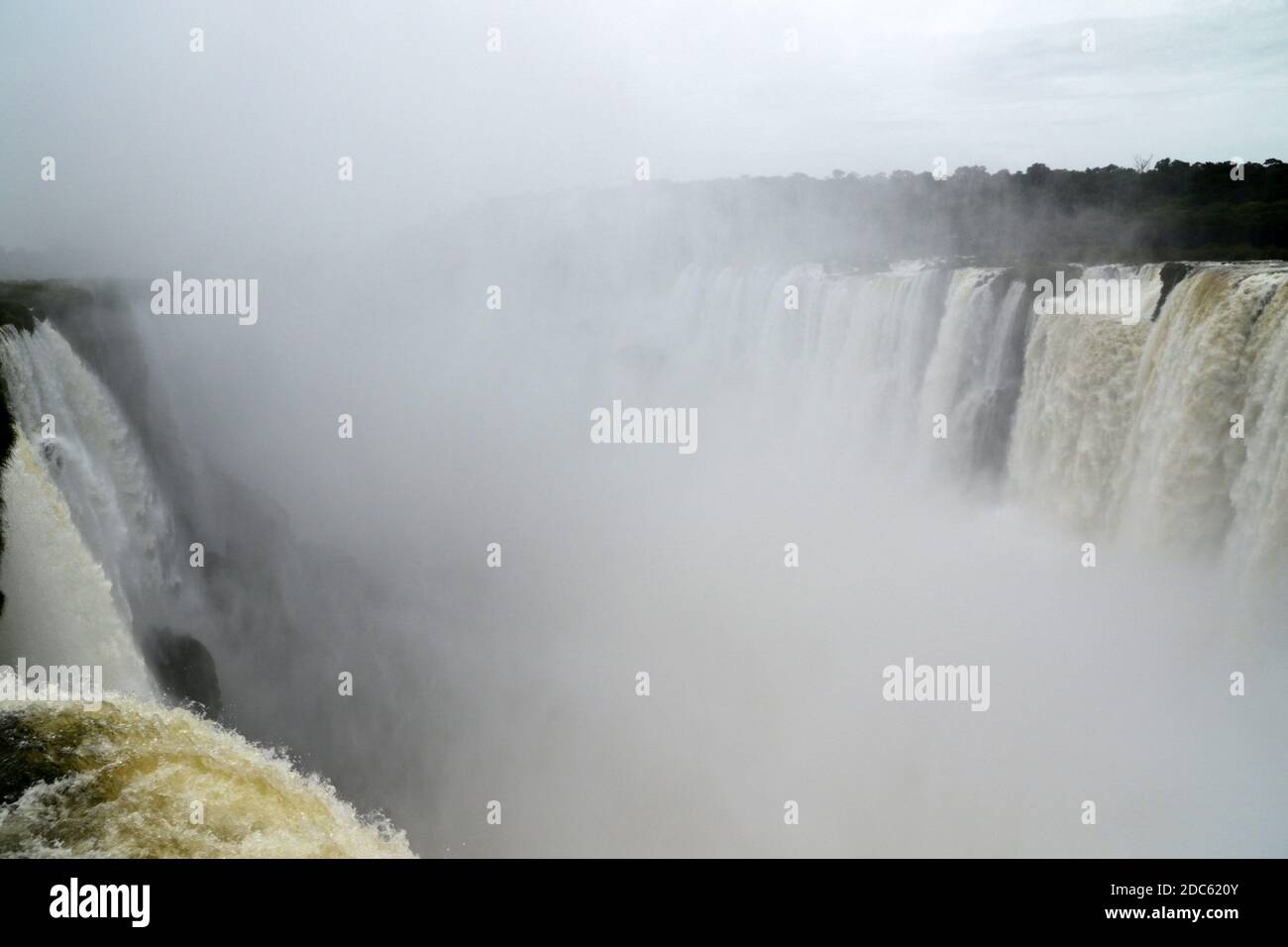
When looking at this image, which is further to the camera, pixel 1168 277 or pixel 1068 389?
pixel 1068 389

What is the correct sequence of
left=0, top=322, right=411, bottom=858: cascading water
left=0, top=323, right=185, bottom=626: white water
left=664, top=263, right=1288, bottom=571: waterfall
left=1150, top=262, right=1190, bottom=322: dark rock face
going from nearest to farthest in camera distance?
left=0, top=322, right=411, bottom=858: cascading water < left=664, top=263, right=1288, bottom=571: waterfall < left=0, top=323, right=185, bottom=626: white water < left=1150, top=262, right=1190, bottom=322: dark rock face

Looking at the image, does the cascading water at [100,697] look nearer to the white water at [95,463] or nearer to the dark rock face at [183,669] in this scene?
the white water at [95,463]

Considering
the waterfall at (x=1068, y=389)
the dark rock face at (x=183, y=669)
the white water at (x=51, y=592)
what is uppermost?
the waterfall at (x=1068, y=389)

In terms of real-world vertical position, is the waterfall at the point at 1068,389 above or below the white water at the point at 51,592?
above

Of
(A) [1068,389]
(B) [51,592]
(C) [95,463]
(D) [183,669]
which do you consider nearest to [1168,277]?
(A) [1068,389]

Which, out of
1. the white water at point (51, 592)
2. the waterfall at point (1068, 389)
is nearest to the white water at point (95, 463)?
the white water at point (51, 592)

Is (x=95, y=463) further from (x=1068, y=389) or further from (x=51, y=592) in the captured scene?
(x=1068, y=389)

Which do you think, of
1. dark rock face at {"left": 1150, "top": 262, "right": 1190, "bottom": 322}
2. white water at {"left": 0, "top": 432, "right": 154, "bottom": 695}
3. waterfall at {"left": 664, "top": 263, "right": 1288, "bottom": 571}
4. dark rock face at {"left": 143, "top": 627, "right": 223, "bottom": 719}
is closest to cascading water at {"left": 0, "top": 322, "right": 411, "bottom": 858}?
white water at {"left": 0, "top": 432, "right": 154, "bottom": 695}

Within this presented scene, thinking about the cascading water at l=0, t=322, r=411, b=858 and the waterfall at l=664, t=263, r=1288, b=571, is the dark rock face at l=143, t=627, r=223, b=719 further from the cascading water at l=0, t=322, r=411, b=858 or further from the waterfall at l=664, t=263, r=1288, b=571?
the waterfall at l=664, t=263, r=1288, b=571

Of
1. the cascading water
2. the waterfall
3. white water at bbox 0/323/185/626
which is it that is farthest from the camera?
white water at bbox 0/323/185/626
